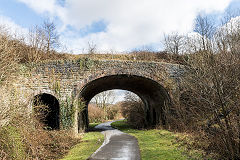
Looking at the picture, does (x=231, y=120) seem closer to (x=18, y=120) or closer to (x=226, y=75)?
(x=226, y=75)

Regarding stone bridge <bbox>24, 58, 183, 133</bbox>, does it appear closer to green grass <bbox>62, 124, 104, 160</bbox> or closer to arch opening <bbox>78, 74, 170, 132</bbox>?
arch opening <bbox>78, 74, 170, 132</bbox>

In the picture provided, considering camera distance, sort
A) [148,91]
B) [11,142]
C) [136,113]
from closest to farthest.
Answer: [11,142]
[148,91]
[136,113]

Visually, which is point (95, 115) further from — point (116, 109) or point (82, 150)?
point (82, 150)

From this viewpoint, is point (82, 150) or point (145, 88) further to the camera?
point (145, 88)

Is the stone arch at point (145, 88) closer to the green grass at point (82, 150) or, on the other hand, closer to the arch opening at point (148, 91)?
the arch opening at point (148, 91)

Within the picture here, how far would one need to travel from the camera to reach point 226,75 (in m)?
5.60

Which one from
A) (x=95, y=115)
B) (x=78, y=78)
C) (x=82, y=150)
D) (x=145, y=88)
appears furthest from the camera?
(x=95, y=115)

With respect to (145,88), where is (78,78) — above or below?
above

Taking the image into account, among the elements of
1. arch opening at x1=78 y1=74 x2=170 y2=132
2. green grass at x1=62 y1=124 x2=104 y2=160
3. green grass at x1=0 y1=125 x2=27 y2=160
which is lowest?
green grass at x1=62 y1=124 x2=104 y2=160

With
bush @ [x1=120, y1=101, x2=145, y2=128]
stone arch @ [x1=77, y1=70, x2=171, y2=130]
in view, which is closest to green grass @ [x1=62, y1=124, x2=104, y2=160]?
stone arch @ [x1=77, y1=70, x2=171, y2=130]

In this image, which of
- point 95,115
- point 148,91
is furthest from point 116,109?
point 148,91

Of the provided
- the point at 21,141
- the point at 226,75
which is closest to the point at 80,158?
the point at 21,141

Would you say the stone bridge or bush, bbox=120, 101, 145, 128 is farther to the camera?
bush, bbox=120, 101, 145, 128

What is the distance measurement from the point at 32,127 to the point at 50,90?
20.1 feet
